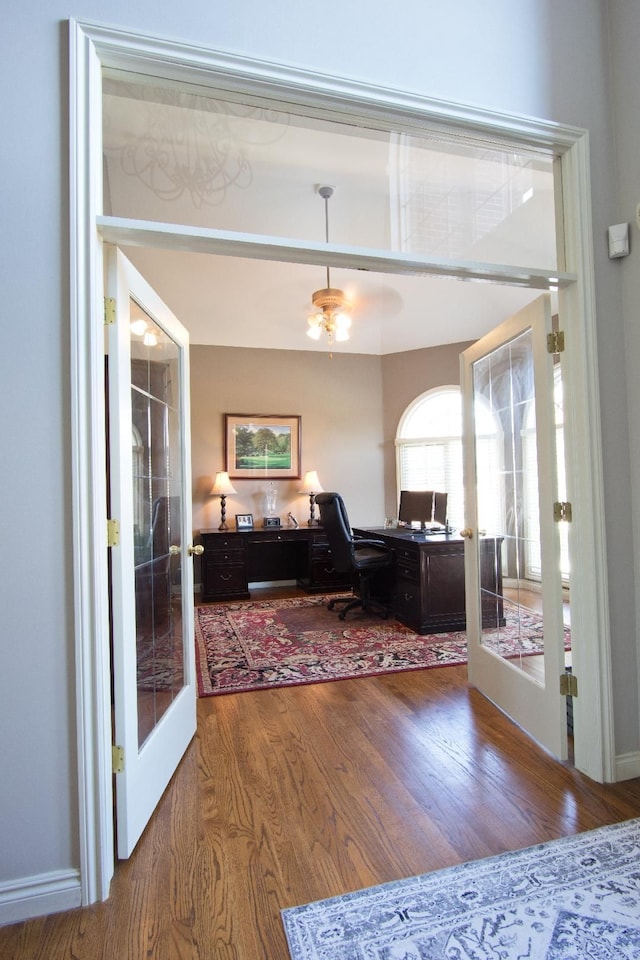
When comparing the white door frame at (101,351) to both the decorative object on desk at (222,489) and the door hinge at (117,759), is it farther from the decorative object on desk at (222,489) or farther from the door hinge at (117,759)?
the decorative object on desk at (222,489)

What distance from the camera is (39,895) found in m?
1.38

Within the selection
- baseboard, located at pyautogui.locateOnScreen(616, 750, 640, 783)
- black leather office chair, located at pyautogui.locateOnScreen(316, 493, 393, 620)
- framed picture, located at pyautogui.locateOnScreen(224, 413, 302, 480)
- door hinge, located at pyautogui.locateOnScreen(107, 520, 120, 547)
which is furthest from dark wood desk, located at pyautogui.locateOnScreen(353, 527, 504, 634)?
door hinge, located at pyautogui.locateOnScreen(107, 520, 120, 547)

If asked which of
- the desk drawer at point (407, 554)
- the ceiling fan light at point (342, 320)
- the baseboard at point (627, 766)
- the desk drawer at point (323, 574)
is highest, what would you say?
the ceiling fan light at point (342, 320)

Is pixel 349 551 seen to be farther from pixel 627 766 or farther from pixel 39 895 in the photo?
pixel 39 895

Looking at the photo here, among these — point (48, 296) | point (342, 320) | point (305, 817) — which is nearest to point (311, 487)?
point (342, 320)

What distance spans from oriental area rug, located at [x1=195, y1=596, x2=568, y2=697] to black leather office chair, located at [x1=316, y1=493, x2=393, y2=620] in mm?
166

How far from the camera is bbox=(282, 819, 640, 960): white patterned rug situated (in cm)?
125

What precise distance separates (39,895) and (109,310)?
1717mm

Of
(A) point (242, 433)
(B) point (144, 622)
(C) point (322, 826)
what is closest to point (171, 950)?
(C) point (322, 826)

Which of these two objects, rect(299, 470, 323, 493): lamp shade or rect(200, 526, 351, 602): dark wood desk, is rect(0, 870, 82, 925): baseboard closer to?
rect(200, 526, 351, 602): dark wood desk

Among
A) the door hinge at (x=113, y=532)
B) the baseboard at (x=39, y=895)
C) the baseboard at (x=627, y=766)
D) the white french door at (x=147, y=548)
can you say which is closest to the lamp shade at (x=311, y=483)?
the white french door at (x=147, y=548)

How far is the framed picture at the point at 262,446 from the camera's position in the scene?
598 cm

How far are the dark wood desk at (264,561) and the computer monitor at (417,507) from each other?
1.12 m

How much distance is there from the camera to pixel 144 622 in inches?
74.3
